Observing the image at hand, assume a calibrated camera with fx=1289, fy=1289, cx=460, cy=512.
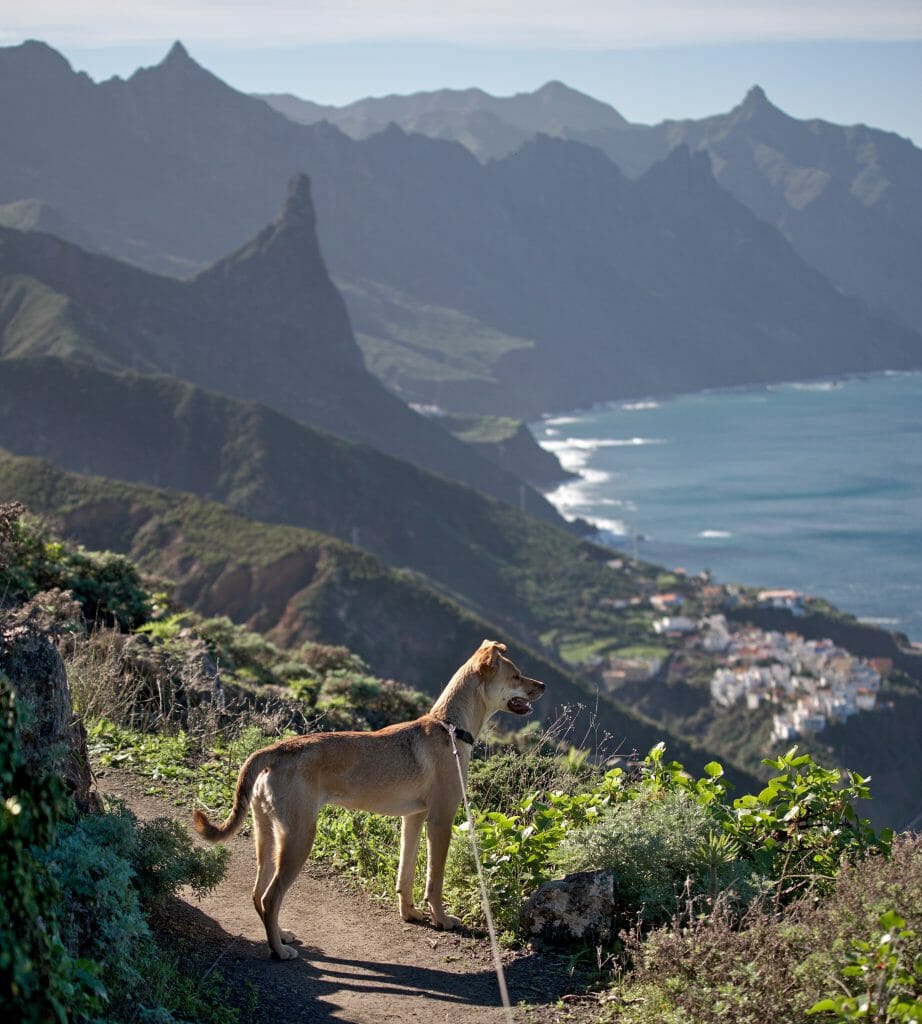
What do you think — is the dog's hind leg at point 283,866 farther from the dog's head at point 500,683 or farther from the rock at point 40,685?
the dog's head at point 500,683

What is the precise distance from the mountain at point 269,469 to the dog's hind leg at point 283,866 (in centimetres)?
6353

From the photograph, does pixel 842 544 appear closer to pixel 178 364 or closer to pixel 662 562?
pixel 662 562

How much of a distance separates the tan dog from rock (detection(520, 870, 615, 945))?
557mm

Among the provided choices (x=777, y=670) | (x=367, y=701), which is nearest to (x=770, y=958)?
(x=367, y=701)

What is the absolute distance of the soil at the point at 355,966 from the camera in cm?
→ 606

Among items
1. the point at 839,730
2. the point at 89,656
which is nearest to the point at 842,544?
the point at 839,730

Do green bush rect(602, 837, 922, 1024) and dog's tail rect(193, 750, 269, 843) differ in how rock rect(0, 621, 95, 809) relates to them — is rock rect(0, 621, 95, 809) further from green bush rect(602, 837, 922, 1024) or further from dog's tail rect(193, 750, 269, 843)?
green bush rect(602, 837, 922, 1024)

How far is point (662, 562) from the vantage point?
10675 centimetres

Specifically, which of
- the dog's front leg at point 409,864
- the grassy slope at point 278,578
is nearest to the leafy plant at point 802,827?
the dog's front leg at point 409,864

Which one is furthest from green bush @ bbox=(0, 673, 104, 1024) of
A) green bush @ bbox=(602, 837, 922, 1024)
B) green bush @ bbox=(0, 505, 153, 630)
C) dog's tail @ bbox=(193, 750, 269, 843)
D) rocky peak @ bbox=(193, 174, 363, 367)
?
rocky peak @ bbox=(193, 174, 363, 367)

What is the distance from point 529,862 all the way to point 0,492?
138ft

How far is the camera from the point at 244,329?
126312 mm

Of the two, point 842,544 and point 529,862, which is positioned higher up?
point 529,862

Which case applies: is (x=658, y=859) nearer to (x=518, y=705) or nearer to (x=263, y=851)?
(x=518, y=705)
